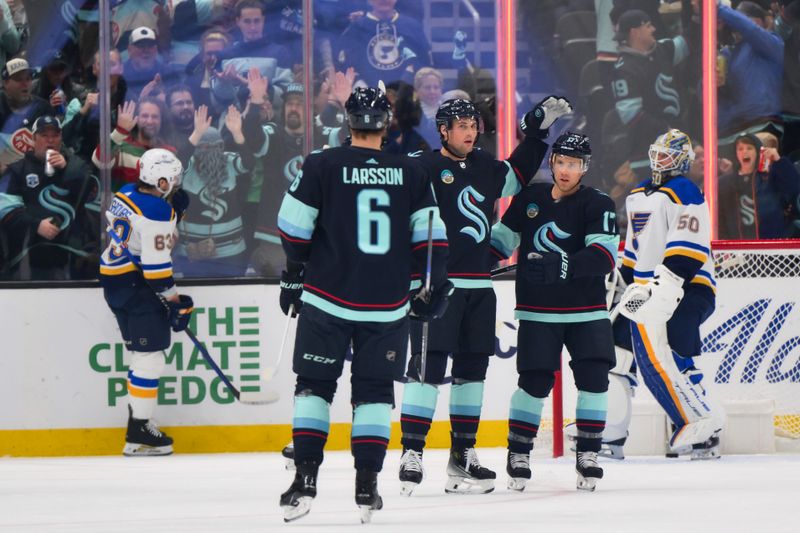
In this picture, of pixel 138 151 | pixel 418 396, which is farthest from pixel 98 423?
pixel 418 396

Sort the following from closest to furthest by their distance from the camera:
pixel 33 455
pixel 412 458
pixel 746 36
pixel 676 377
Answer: pixel 412 458 < pixel 676 377 < pixel 33 455 < pixel 746 36

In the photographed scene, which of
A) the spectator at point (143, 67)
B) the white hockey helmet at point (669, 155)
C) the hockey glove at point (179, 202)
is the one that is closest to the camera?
the white hockey helmet at point (669, 155)

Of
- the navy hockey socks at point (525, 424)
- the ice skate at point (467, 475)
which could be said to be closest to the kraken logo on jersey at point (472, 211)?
the navy hockey socks at point (525, 424)

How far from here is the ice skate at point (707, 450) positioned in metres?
6.38

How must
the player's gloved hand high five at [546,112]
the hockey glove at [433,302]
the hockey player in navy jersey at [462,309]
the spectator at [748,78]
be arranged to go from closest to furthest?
the hockey glove at [433,302]
the hockey player in navy jersey at [462,309]
the player's gloved hand high five at [546,112]
the spectator at [748,78]

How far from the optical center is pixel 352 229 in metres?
4.34

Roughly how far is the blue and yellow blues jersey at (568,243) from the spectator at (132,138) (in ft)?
9.80

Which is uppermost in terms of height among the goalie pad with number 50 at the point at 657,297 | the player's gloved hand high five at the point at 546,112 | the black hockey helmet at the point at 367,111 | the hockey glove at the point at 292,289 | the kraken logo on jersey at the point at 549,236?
the player's gloved hand high five at the point at 546,112

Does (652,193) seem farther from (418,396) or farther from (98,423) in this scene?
(98,423)

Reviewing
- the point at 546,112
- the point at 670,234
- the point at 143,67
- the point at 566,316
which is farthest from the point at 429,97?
the point at 566,316

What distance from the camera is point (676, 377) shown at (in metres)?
6.34

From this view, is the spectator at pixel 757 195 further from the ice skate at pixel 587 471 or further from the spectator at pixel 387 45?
the ice skate at pixel 587 471

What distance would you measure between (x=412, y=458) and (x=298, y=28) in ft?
11.7

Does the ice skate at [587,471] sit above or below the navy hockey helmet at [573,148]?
below
